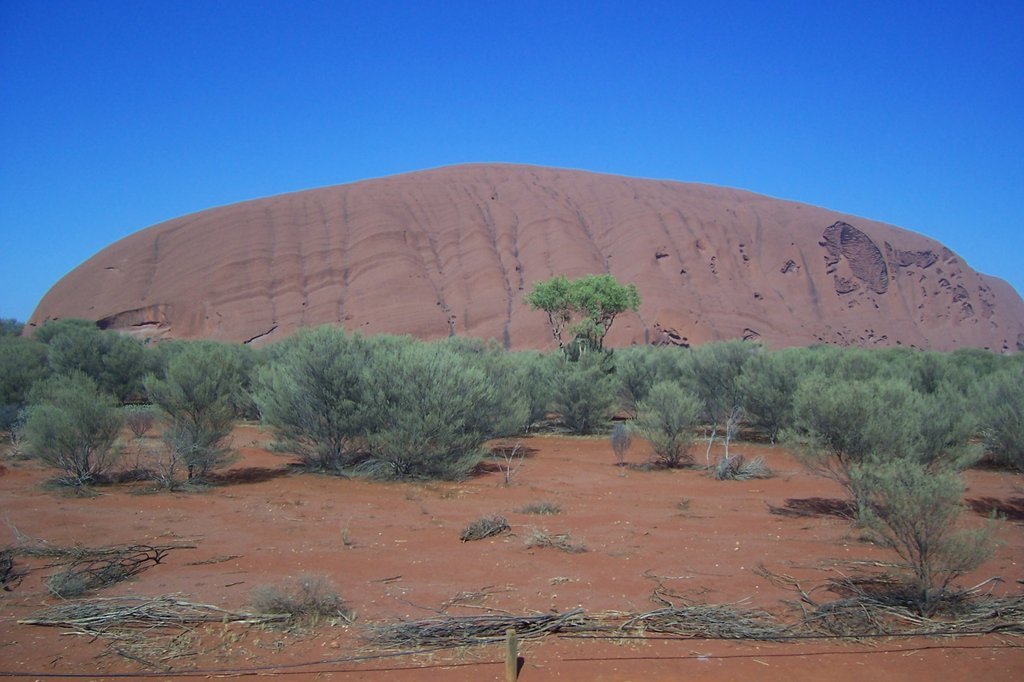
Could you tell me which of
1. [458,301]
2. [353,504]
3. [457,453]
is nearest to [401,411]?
[457,453]

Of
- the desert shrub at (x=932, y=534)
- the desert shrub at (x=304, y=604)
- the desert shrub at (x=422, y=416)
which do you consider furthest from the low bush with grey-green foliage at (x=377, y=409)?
the desert shrub at (x=932, y=534)

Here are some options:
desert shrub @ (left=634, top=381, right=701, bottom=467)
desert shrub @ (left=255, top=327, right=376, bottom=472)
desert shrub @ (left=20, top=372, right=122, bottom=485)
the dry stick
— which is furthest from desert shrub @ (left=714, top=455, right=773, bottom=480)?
desert shrub @ (left=20, top=372, right=122, bottom=485)

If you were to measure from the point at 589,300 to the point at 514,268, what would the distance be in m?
38.1

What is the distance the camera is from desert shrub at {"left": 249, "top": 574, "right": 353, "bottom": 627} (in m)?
6.07

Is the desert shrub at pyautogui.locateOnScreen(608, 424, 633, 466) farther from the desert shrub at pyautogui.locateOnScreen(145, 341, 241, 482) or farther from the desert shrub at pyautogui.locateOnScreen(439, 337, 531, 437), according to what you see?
the desert shrub at pyautogui.locateOnScreen(145, 341, 241, 482)

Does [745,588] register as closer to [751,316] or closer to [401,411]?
[401,411]

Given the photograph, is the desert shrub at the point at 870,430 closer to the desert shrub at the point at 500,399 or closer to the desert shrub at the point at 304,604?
the desert shrub at the point at 500,399

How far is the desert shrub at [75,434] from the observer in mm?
11719

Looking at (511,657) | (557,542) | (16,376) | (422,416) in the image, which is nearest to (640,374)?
(422,416)

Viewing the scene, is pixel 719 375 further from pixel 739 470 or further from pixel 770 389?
pixel 739 470

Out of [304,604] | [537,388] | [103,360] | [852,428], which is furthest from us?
[103,360]

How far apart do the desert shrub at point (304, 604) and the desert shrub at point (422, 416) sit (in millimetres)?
7285

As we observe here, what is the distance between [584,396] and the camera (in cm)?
2250

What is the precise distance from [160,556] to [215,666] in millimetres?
3335
